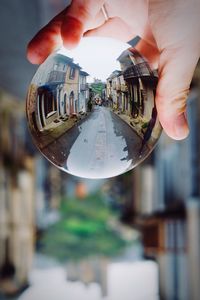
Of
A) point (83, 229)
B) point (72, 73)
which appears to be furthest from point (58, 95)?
point (83, 229)

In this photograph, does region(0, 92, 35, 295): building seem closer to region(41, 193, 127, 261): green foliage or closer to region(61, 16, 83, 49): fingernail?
region(41, 193, 127, 261): green foliage

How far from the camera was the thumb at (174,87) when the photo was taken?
0.50 metres

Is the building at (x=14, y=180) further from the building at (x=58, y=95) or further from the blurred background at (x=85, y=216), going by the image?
the building at (x=58, y=95)

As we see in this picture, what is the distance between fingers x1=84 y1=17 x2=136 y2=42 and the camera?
1.73 ft

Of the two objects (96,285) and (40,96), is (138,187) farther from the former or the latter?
(40,96)

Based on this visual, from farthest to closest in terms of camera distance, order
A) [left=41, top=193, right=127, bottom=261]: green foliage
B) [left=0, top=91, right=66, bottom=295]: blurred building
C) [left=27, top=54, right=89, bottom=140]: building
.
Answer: [left=41, top=193, right=127, bottom=261]: green foliage, [left=0, top=91, right=66, bottom=295]: blurred building, [left=27, top=54, right=89, bottom=140]: building

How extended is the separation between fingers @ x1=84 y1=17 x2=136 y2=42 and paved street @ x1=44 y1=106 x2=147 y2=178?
88 millimetres

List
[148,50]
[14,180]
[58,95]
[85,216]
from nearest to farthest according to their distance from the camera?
[58,95]
[148,50]
[14,180]
[85,216]

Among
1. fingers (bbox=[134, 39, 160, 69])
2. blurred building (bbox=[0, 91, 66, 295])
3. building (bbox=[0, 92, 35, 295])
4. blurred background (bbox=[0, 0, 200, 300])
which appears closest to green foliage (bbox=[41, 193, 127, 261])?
blurred background (bbox=[0, 0, 200, 300])

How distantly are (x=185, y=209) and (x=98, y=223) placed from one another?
13.6 feet

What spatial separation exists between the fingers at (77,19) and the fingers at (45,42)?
1 centimetres

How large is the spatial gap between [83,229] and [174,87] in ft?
21.0

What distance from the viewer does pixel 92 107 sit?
463 mm

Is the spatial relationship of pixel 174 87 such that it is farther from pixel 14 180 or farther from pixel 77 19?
pixel 14 180
